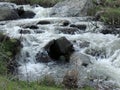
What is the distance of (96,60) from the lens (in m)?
13.5

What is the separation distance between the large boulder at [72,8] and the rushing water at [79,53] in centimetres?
118

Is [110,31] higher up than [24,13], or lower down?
lower down

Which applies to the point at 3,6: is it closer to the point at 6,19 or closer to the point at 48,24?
the point at 6,19

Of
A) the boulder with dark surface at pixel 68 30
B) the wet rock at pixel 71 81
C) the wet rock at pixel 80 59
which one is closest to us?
the wet rock at pixel 71 81

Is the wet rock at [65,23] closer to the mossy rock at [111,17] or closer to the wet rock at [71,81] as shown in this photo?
the mossy rock at [111,17]

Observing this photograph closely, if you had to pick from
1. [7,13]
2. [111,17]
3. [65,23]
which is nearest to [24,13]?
[7,13]

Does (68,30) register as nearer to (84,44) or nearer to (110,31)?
(110,31)

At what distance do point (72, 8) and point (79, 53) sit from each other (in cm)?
715

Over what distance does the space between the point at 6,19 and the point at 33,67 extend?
7.11 m

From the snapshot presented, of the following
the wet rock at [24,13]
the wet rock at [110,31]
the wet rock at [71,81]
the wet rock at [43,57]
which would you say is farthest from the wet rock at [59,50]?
the wet rock at [24,13]

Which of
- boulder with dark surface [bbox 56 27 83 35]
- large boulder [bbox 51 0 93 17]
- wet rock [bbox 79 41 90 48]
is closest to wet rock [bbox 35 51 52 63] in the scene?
wet rock [bbox 79 41 90 48]

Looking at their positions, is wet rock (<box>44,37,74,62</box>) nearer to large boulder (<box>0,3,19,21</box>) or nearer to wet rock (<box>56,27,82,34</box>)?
wet rock (<box>56,27,82,34</box>)

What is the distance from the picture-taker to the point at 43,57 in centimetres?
1341

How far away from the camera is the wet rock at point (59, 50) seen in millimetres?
13116
